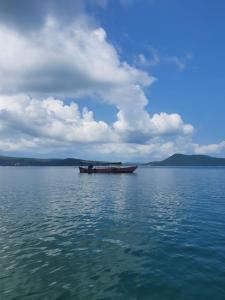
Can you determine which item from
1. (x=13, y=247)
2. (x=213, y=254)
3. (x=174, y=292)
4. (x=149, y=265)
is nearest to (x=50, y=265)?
(x=13, y=247)

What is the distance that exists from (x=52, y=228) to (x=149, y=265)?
1420 cm

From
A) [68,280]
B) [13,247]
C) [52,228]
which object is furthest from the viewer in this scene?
[52,228]

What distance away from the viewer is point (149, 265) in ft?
60.8

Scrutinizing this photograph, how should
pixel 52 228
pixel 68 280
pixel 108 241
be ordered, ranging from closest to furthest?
pixel 68 280 → pixel 108 241 → pixel 52 228

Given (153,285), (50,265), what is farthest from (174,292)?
(50,265)

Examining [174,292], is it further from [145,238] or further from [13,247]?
[13,247]

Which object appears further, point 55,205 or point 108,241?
point 55,205

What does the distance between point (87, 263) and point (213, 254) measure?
10.2 metres

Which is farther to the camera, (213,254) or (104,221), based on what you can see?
(104,221)

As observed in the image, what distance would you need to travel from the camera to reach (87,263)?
18.9 metres

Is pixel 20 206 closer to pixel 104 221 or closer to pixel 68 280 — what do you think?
pixel 104 221

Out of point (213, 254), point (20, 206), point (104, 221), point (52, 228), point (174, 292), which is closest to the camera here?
point (174, 292)

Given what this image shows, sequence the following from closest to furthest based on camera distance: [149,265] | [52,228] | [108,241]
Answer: [149,265], [108,241], [52,228]

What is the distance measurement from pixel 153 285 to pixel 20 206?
109 feet
